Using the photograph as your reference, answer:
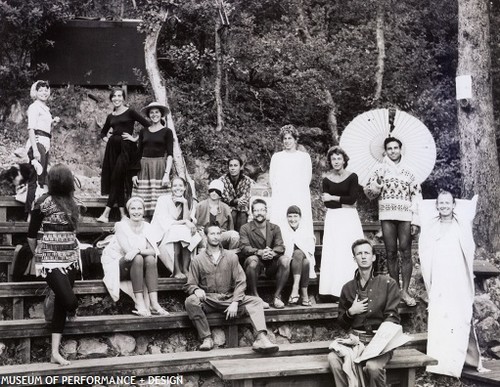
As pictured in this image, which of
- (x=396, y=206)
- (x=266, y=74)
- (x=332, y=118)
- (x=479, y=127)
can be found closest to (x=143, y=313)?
(x=396, y=206)

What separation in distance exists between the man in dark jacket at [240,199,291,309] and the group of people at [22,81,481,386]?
0.03 feet

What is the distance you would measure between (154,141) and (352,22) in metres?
6.67

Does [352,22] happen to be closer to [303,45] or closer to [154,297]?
[303,45]

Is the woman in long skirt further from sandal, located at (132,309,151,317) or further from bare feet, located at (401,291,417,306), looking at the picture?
bare feet, located at (401,291,417,306)

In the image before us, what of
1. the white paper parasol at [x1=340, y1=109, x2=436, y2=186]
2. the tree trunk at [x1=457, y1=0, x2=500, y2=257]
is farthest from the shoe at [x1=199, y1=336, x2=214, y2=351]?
the tree trunk at [x1=457, y1=0, x2=500, y2=257]

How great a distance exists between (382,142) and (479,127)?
2.31 meters

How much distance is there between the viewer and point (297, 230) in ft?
19.6

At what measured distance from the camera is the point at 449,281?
17.9 feet

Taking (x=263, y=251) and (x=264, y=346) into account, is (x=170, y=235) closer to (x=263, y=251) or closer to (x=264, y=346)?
(x=263, y=251)

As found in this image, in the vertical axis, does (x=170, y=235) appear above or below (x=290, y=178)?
below

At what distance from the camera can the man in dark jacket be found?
17.9 ft

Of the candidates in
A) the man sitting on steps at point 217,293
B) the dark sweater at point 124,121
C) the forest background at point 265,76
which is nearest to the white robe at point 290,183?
the man sitting on steps at point 217,293

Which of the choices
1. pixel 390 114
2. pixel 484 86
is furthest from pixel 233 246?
pixel 484 86

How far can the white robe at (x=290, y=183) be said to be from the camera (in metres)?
6.29
